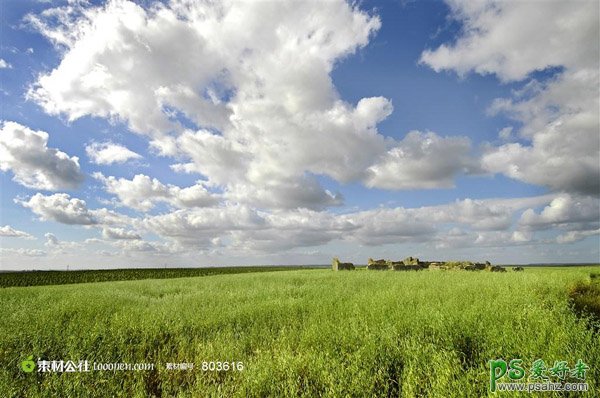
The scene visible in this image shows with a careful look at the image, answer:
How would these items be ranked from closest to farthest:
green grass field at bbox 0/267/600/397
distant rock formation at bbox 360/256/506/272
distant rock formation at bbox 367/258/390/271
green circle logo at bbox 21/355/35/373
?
green grass field at bbox 0/267/600/397 → green circle logo at bbox 21/355/35/373 → distant rock formation at bbox 360/256/506/272 → distant rock formation at bbox 367/258/390/271

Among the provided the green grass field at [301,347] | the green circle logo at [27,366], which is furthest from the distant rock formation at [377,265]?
the green circle logo at [27,366]

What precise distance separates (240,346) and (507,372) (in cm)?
487

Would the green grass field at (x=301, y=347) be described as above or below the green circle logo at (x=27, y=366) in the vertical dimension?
above

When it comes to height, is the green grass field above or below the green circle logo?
above

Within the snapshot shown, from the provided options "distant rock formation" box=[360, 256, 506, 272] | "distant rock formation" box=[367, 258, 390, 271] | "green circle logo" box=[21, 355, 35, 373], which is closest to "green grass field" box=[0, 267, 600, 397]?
"green circle logo" box=[21, 355, 35, 373]

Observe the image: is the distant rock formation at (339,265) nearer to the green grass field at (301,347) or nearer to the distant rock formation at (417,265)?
the distant rock formation at (417,265)

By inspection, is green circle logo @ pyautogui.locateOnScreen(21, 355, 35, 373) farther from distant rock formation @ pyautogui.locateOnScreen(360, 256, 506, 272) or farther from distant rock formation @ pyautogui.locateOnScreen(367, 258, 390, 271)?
distant rock formation @ pyautogui.locateOnScreen(367, 258, 390, 271)

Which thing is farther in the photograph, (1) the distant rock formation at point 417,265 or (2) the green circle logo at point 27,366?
(1) the distant rock formation at point 417,265

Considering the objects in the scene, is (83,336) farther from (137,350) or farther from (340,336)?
(340,336)

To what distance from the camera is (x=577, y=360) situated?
5164 mm

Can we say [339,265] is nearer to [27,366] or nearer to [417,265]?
[417,265]

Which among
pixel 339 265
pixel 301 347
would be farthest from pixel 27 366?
pixel 339 265

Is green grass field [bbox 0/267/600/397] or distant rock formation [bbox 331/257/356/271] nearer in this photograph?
green grass field [bbox 0/267/600/397]

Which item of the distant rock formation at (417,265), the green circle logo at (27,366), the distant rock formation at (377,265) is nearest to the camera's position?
the green circle logo at (27,366)
